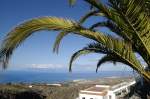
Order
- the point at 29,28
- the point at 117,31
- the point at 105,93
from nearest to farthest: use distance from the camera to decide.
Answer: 1. the point at 29,28
2. the point at 117,31
3. the point at 105,93

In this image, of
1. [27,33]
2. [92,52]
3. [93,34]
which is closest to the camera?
[27,33]

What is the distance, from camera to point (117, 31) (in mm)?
5438

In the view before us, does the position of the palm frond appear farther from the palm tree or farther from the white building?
the white building

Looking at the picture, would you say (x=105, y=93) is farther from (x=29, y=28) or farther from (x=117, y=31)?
(x=29, y=28)

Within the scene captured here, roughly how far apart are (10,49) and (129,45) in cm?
205

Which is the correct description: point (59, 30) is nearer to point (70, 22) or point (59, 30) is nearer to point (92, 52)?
point (70, 22)

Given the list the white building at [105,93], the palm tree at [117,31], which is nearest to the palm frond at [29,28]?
the palm tree at [117,31]

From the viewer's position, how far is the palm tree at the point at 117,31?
171 inches

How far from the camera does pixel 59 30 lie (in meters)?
4.74

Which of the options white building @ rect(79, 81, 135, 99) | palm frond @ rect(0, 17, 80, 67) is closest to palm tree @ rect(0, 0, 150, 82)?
palm frond @ rect(0, 17, 80, 67)

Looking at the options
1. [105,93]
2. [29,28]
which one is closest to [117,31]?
[29,28]

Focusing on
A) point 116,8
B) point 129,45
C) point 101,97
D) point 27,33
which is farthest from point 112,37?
point 101,97

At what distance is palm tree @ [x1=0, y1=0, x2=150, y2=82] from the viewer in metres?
4.34

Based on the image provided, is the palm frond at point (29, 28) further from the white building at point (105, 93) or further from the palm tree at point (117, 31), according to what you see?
the white building at point (105, 93)
